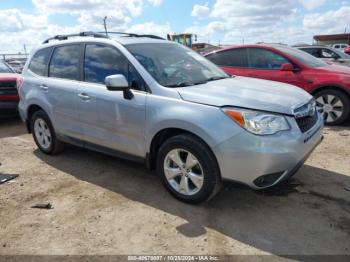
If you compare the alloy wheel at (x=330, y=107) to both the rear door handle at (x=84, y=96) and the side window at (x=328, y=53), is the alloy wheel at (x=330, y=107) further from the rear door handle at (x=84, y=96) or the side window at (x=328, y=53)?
the side window at (x=328, y=53)

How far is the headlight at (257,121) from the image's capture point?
3.13m

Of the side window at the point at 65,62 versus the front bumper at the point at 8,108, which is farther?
the front bumper at the point at 8,108

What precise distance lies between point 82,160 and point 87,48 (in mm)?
1752

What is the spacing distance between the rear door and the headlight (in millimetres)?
1067

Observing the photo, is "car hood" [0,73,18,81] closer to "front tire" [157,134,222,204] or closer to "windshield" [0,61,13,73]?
"windshield" [0,61,13,73]

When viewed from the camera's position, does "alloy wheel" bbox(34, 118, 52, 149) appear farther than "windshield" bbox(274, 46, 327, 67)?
No

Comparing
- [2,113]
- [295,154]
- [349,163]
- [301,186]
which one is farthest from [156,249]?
[2,113]

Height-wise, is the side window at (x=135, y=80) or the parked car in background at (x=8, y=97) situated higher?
the side window at (x=135, y=80)

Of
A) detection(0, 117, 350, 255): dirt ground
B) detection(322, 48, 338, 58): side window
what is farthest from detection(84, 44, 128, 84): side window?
detection(322, 48, 338, 58): side window

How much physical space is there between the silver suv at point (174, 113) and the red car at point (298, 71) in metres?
2.82

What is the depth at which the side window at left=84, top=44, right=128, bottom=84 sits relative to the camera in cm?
402

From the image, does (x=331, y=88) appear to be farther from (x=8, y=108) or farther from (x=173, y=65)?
(x=8, y=108)

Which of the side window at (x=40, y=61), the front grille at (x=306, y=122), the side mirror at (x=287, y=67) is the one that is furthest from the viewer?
the side mirror at (x=287, y=67)

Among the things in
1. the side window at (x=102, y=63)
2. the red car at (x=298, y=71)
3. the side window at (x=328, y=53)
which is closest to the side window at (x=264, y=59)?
the red car at (x=298, y=71)
